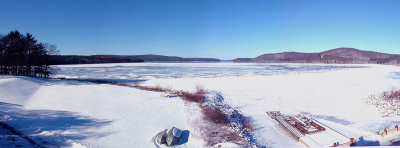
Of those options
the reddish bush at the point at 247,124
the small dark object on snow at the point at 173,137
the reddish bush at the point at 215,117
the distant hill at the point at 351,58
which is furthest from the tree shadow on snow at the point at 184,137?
the distant hill at the point at 351,58

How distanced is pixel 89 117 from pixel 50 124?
1.28 metres

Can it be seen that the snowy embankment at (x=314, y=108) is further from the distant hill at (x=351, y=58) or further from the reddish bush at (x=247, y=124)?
the distant hill at (x=351, y=58)

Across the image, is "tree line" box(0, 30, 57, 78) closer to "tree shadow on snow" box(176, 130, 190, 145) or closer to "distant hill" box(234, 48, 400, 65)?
"tree shadow on snow" box(176, 130, 190, 145)

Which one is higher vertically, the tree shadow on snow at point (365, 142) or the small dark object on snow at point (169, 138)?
the small dark object on snow at point (169, 138)

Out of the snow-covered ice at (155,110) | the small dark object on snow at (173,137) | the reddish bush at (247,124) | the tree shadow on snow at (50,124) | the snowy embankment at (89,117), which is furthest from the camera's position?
the reddish bush at (247,124)

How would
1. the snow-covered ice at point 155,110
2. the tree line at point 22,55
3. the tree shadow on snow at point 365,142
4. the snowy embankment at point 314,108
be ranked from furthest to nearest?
the tree line at point 22,55
the snowy embankment at point 314,108
the snow-covered ice at point 155,110
the tree shadow on snow at point 365,142

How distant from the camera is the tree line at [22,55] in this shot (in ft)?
56.3

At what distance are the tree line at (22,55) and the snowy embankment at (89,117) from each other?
921 centimetres

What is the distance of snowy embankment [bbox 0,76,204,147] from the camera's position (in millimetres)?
5395

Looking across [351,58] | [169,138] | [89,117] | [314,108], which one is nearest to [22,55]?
[89,117]

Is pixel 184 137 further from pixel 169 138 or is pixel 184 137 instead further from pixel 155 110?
pixel 155 110

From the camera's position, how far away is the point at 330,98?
475 inches

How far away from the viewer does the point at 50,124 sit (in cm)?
605

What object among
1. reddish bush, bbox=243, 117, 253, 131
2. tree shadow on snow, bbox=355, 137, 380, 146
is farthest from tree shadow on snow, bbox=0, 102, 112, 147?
tree shadow on snow, bbox=355, 137, 380, 146
